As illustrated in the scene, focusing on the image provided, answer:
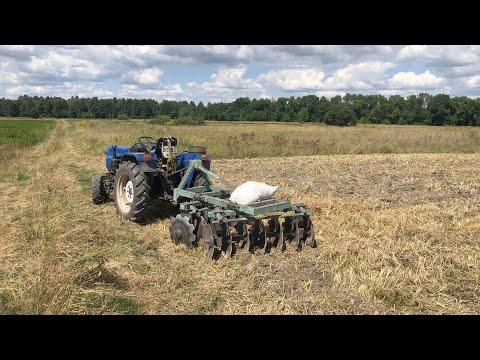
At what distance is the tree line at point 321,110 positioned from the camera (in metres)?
57.4

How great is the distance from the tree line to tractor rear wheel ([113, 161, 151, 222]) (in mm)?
44260

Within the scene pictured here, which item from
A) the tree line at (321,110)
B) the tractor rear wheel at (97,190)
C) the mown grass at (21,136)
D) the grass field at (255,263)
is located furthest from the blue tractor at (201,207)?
the tree line at (321,110)

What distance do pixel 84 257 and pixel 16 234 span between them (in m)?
1.59

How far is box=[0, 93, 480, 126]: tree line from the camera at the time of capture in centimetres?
5741

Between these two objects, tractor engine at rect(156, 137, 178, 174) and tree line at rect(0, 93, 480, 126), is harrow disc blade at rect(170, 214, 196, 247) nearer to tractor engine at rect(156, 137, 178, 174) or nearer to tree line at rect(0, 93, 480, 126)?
tractor engine at rect(156, 137, 178, 174)

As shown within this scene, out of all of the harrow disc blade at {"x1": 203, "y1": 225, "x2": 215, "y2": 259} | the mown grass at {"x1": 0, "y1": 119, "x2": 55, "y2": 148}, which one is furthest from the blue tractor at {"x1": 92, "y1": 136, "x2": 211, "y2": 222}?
the mown grass at {"x1": 0, "y1": 119, "x2": 55, "y2": 148}

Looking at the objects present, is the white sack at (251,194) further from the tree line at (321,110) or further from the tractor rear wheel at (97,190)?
the tree line at (321,110)

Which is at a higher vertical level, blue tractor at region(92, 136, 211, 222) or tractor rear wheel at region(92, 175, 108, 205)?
blue tractor at region(92, 136, 211, 222)

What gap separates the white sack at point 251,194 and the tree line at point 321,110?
4498cm

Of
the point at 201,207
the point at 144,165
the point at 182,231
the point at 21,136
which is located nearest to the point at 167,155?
the point at 144,165

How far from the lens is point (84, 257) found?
14.4ft

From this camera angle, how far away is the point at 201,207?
5398 mm
